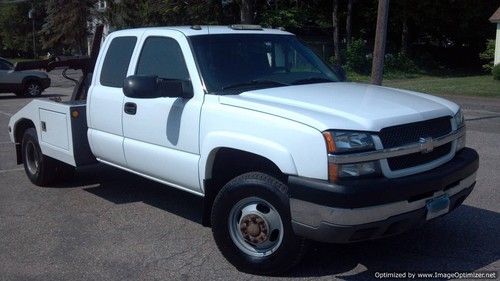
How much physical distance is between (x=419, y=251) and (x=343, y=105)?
1.53m

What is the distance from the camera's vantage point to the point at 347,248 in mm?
5309

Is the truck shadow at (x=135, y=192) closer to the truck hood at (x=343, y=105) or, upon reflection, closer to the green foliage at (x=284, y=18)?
the truck hood at (x=343, y=105)

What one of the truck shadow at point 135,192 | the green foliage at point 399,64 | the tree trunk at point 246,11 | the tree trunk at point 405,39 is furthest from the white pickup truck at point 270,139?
the tree trunk at point 405,39

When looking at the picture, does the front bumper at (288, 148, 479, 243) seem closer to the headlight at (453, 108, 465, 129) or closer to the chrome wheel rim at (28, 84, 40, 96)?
the headlight at (453, 108, 465, 129)

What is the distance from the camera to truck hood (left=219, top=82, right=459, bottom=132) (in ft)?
14.0

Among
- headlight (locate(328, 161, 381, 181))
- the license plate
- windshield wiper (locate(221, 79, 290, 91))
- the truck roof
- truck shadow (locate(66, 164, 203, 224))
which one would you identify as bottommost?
truck shadow (locate(66, 164, 203, 224))

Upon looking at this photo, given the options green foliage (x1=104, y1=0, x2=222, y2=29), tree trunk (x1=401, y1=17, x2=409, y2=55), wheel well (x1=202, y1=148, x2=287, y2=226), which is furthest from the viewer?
tree trunk (x1=401, y1=17, x2=409, y2=55)

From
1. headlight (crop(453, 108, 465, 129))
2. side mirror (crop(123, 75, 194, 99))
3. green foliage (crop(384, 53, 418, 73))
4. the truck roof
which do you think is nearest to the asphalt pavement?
headlight (crop(453, 108, 465, 129))

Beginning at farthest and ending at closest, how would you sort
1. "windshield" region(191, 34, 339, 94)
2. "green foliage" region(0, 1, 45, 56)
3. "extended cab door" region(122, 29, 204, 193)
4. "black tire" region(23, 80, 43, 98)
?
"green foliage" region(0, 1, 45, 56)
"black tire" region(23, 80, 43, 98)
"windshield" region(191, 34, 339, 94)
"extended cab door" region(122, 29, 204, 193)

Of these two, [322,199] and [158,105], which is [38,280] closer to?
[158,105]

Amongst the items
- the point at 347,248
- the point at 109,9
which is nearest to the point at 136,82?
the point at 347,248

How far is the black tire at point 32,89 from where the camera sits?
22484 mm

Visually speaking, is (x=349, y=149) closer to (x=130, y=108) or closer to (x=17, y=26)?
(x=130, y=108)

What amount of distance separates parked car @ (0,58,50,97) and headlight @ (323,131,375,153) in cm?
1937
